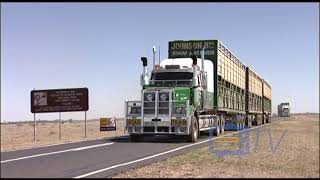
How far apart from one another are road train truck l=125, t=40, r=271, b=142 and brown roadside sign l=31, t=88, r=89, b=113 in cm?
694

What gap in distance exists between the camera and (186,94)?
25.2 metres

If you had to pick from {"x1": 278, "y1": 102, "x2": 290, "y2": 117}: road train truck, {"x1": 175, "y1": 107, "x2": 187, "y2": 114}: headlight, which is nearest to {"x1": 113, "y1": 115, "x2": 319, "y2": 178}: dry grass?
{"x1": 175, "y1": 107, "x2": 187, "y2": 114}: headlight

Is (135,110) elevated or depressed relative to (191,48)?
depressed

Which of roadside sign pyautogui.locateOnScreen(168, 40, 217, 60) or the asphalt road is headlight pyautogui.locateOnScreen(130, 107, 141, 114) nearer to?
the asphalt road

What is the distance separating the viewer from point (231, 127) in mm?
37781

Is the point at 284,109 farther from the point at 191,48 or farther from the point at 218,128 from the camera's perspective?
the point at 191,48

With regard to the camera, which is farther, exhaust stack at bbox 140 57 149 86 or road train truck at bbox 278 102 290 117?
road train truck at bbox 278 102 290 117

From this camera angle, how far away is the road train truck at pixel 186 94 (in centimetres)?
2439

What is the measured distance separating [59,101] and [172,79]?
34.5 ft

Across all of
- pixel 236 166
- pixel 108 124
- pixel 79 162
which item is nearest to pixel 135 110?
pixel 79 162

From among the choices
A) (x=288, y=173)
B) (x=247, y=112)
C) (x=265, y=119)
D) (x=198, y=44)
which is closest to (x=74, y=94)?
(x=198, y=44)

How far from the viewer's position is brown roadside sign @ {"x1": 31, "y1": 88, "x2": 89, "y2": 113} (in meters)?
33.8

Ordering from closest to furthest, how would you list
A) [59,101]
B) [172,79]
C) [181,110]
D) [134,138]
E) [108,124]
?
1. [181,110]
2. [134,138]
3. [172,79]
4. [59,101]
5. [108,124]

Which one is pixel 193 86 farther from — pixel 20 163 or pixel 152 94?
pixel 20 163
